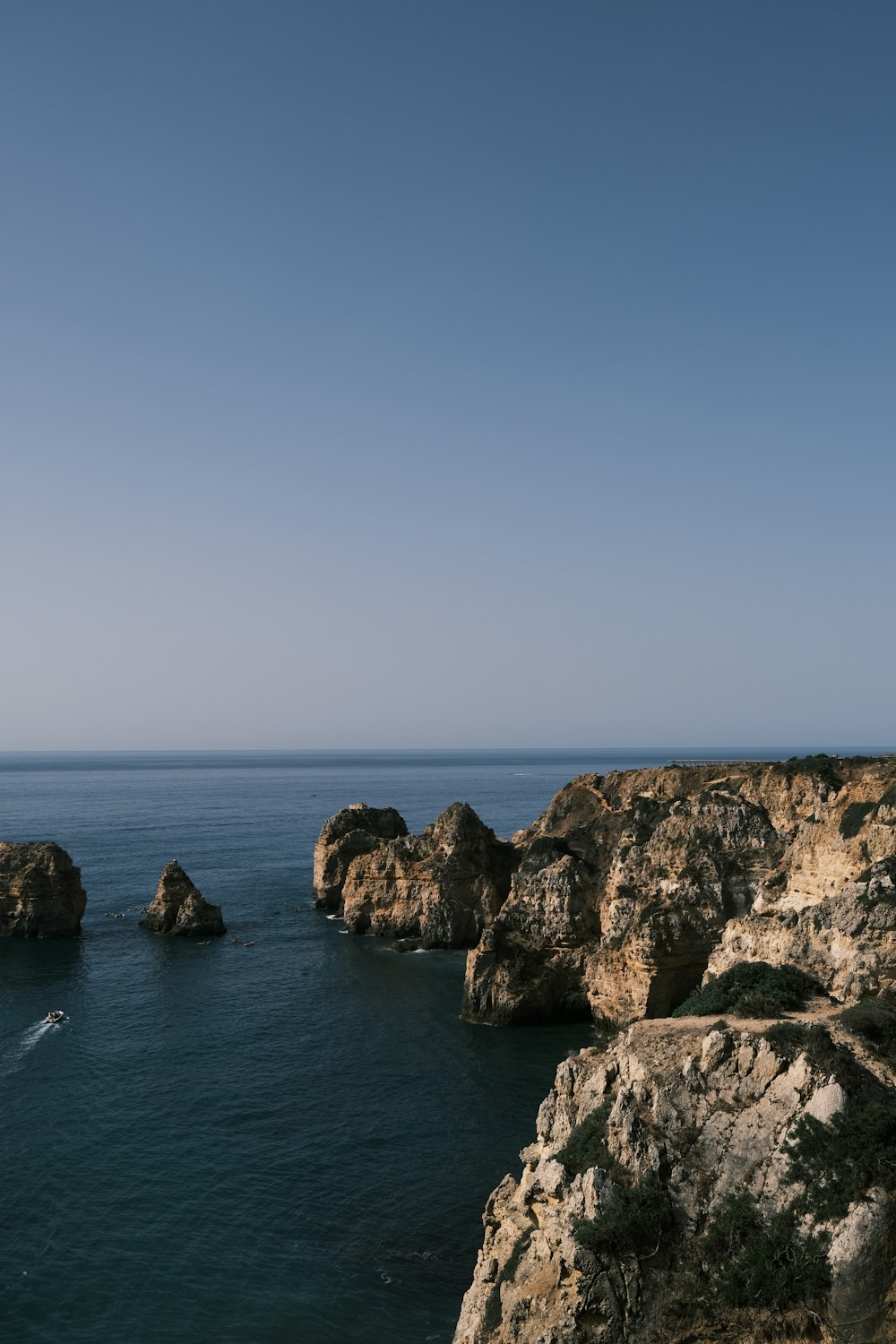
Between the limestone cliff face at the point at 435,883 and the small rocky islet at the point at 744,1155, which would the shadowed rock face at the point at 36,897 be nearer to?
the limestone cliff face at the point at 435,883

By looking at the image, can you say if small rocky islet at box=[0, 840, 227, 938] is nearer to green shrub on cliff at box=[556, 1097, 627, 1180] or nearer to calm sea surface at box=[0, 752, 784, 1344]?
calm sea surface at box=[0, 752, 784, 1344]

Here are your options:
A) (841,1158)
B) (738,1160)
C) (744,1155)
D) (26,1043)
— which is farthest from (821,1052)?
(26,1043)

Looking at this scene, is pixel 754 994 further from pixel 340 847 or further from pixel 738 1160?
pixel 340 847

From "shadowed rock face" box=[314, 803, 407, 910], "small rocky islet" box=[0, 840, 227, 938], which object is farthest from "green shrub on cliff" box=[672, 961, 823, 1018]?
"shadowed rock face" box=[314, 803, 407, 910]

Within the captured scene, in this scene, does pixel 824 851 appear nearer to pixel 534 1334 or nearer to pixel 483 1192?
pixel 483 1192

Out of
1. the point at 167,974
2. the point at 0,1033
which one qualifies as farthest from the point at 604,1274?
the point at 167,974

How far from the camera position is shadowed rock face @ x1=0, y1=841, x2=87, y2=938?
262 feet

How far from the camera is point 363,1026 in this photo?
2174 inches

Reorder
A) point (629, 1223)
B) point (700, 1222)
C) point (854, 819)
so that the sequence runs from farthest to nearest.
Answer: point (854, 819), point (700, 1222), point (629, 1223)

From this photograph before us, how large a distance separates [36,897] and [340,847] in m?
30.1

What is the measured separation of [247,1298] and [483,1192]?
1015cm

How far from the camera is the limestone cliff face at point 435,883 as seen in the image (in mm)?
76438

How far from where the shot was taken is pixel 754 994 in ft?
81.9

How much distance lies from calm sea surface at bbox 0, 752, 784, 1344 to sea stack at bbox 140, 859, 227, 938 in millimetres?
4683
